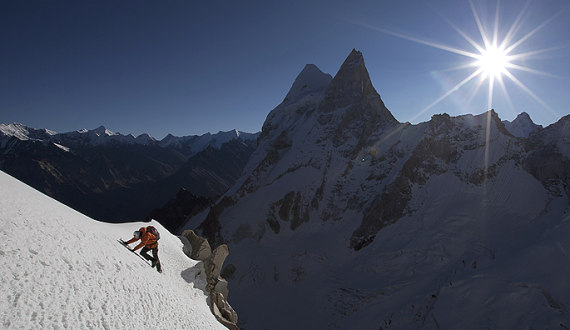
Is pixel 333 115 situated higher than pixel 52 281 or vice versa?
pixel 333 115

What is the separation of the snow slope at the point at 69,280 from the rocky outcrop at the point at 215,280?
3.12 meters

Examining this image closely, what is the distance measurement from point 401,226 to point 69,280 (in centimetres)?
4610

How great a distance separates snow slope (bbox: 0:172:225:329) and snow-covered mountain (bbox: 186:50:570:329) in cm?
2971

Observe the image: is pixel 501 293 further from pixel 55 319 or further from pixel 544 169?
pixel 55 319

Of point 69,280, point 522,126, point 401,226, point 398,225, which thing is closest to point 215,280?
point 69,280

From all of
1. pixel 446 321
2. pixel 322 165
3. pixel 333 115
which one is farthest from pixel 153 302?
pixel 333 115

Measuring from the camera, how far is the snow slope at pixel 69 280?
5.03 m

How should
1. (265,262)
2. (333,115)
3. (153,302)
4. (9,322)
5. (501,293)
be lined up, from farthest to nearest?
(333,115) → (265,262) → (501,293) → (153,302) → (9,322)

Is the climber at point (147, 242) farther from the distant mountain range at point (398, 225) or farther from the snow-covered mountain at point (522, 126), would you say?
the snow-covered mountain at point (522, 126)

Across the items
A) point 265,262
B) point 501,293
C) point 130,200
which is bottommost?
point 130,200

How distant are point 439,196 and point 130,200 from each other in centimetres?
20951

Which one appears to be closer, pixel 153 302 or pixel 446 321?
pixel 153 302

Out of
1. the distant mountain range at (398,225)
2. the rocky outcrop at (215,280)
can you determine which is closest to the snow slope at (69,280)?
the rocky outcrop at (215,280)

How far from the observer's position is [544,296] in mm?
23172
